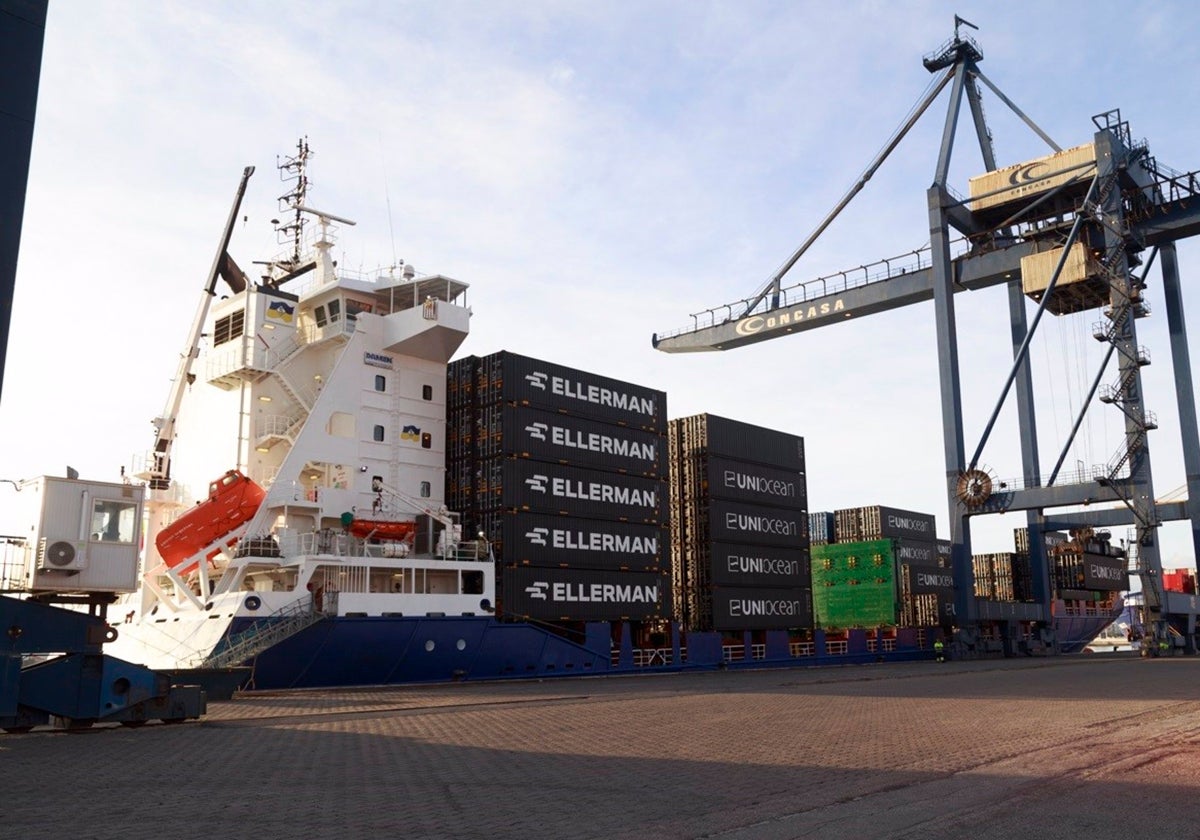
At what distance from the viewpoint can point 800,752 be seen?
35.8 feet

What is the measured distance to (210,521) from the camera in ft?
80.9

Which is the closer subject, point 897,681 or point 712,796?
point 712,796

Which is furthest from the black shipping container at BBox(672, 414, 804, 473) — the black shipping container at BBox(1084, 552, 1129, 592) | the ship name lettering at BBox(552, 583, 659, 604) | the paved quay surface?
the black shipping container at BBox(1084, 552, 1129, 592)

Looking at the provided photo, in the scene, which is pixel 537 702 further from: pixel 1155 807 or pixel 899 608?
pixel 899 608

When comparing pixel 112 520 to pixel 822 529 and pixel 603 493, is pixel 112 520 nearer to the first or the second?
pixel 603 493

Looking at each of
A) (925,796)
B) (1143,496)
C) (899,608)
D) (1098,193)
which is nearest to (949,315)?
(1098,193)

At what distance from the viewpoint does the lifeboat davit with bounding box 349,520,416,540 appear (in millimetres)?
26031

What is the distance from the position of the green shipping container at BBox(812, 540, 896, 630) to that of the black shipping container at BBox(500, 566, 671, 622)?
1494 cm

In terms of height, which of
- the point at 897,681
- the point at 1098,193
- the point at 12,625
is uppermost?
the point at 1098,193

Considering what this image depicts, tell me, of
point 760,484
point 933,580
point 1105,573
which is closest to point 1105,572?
point 1105,573

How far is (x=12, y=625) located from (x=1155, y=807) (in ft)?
39.9

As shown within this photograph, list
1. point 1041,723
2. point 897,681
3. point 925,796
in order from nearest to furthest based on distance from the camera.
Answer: point 925,796 < point 1041,723 < point 897,681

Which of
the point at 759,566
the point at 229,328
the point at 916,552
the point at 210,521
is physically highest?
the point at 229,328

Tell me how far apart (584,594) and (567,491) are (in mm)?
3054
